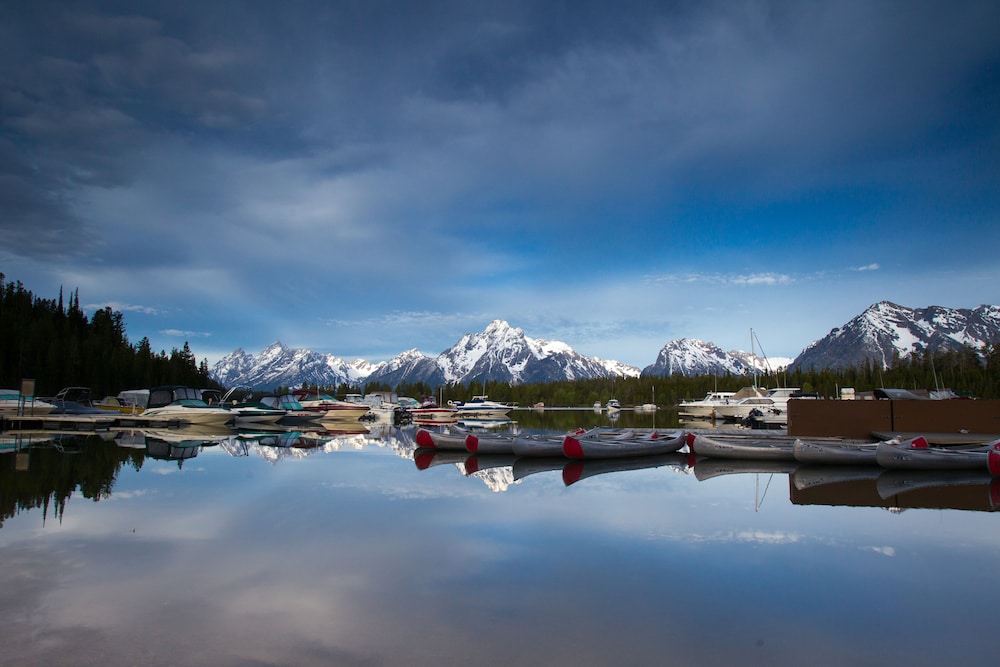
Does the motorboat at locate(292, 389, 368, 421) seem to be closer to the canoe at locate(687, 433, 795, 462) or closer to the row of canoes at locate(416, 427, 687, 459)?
the row of canoes at locate(416, 427, 687, 459)

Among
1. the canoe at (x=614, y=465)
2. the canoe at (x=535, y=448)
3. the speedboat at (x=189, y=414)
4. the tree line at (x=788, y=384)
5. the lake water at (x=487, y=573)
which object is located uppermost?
the tree line at (x=788, y=384)

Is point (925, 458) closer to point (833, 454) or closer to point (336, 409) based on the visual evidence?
point (833, 454)

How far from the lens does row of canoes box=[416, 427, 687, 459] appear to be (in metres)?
29.0

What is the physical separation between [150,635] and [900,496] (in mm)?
19954

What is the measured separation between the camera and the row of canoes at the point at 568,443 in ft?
95.2

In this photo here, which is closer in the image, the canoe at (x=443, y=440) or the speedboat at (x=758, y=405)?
the canoe at (x=443, y=440)

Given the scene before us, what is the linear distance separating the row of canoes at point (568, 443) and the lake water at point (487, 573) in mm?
8129

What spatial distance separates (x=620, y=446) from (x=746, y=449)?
5.72 meters

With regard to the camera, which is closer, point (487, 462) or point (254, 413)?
point (487, 462)

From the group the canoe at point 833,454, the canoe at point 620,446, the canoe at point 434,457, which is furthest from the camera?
the canoe at point 620,446

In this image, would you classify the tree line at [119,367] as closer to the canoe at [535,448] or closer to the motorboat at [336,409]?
the motorboat at [336,409]

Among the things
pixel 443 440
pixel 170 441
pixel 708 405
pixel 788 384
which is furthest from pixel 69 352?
pixel 788 384

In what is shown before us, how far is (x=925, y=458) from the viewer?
78.0ft

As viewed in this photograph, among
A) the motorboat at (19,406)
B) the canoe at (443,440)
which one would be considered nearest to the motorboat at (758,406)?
the canoe at (443,440)
